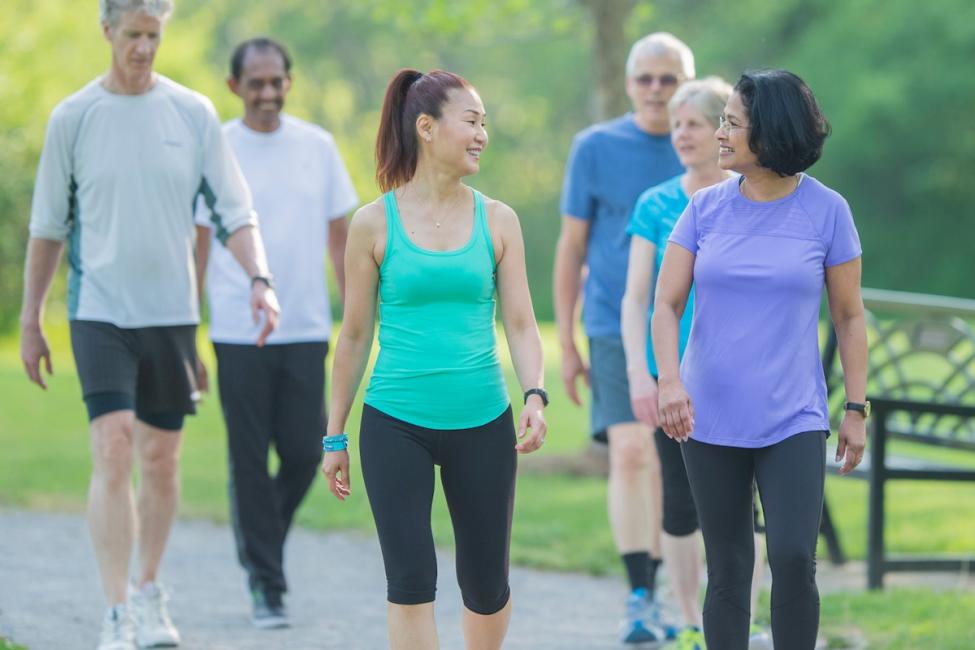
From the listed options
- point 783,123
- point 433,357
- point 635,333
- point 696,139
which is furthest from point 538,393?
point 696,139

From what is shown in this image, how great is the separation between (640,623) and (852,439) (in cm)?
210

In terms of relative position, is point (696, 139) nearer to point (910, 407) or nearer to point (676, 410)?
point (676, 410)

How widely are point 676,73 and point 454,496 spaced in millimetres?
2730

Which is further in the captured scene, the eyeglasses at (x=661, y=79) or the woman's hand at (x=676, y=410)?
the eyeglasses at (x=661, y=79)

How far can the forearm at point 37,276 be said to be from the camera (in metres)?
6.38

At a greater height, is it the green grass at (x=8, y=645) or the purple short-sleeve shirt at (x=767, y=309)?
the purple short-sleeve shirt at (x=767, y=309)

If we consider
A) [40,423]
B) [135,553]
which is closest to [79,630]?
[135,553]

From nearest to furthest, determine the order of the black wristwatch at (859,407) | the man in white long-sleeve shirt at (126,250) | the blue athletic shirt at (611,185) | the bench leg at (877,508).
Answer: the black wristwatch at (859,407)
the man in white long-sleeve shirt at (126,250)
the blue athletic shirt at (611,185)
the bench leg at (877,508)

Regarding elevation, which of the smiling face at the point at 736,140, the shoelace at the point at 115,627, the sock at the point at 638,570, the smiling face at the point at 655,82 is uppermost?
the smiling face at the point at 655,82

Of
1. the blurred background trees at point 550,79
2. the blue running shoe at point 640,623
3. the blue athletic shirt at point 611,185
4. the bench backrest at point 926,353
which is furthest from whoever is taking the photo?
the blurred background trees at point 550,79

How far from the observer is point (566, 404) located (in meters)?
19.9

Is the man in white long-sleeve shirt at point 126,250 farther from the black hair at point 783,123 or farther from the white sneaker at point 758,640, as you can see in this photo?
the black hair at point 783,123

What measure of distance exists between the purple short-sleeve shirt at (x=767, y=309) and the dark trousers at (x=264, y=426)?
287cm

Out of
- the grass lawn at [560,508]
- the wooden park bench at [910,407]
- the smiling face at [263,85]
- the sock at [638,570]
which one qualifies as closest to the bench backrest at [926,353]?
the wooden park bench at [910,407]
